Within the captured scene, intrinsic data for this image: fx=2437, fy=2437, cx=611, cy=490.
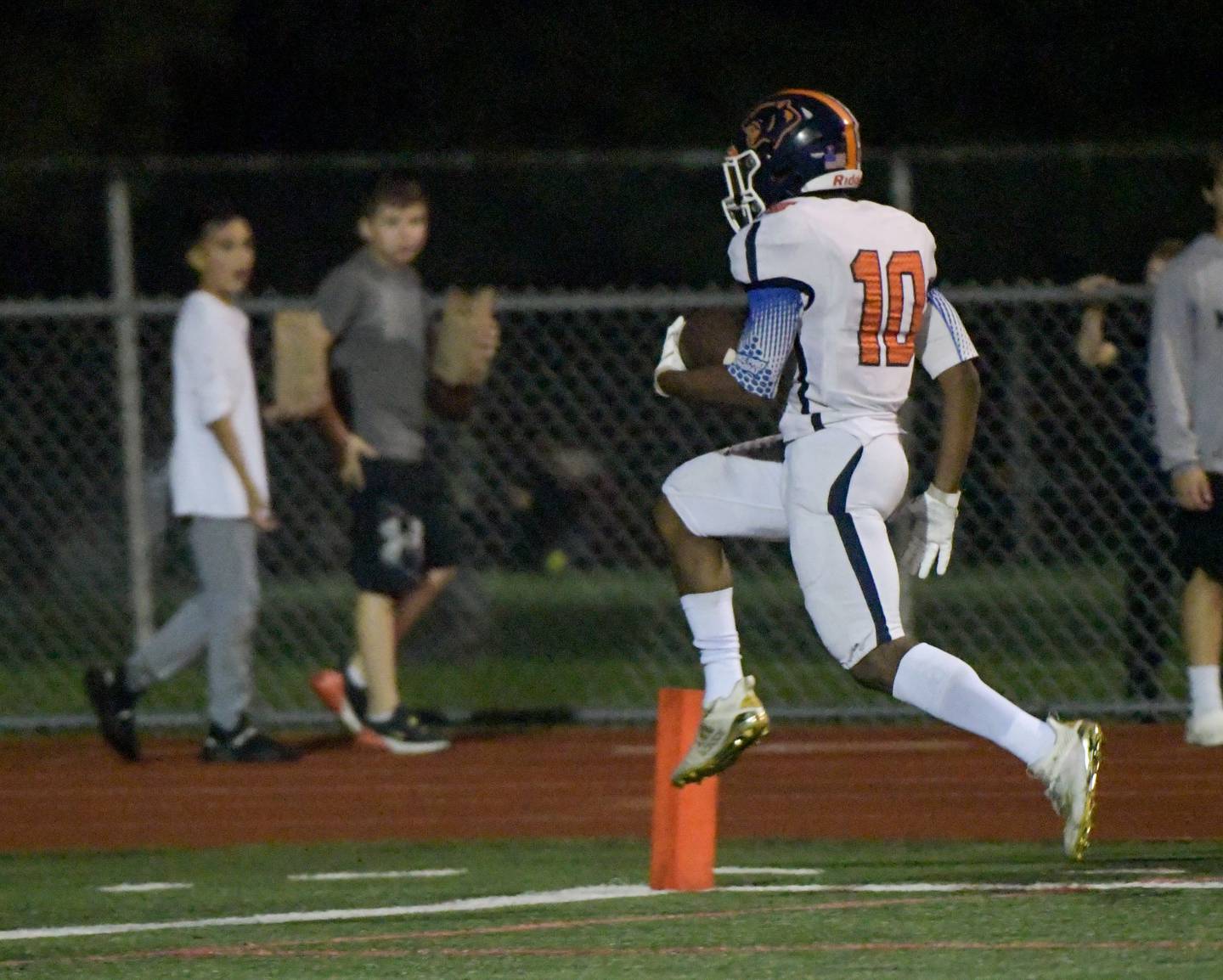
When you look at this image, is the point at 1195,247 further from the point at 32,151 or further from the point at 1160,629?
the point at 32,151

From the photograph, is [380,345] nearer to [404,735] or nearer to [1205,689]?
[404,735]

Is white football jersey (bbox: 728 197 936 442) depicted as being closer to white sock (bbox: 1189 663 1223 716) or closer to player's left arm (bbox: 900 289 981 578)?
player's left arm (bbox: 900 289 981 578)

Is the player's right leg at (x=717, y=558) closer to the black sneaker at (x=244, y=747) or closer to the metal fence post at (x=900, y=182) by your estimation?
the black sneaker at (x=244, y=747)

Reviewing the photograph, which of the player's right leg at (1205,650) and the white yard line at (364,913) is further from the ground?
the player's right leg at (1205,650)

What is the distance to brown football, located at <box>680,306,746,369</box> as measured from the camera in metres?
6.35

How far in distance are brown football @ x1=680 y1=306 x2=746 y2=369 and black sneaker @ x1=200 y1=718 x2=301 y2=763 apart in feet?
10.8

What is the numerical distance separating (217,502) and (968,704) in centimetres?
385

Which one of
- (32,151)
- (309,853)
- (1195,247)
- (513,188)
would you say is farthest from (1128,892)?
(513,188)

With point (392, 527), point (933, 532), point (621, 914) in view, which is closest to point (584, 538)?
point (392, 527)

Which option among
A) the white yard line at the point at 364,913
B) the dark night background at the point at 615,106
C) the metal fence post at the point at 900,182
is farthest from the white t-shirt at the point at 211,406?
the dark night background at the point at 615,106

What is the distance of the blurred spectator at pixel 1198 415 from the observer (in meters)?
8.35

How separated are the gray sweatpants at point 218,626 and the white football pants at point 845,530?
10.7 ft

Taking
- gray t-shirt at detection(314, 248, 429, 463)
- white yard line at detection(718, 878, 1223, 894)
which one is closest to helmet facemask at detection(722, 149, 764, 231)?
white yard line at detection(718, 878, 1223, 894)

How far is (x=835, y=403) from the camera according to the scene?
19.6 feet
